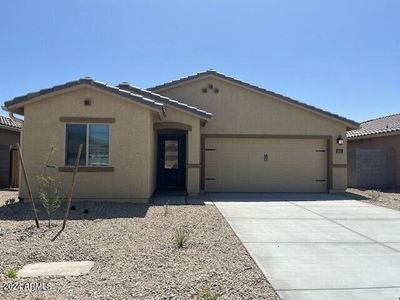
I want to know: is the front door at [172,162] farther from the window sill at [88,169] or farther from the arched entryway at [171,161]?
the window sill at [88,169]

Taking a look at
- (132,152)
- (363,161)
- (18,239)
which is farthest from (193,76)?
(18,239)

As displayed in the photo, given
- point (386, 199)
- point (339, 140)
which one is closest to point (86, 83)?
point (339, 140)

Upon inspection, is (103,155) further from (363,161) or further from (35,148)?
(363,161)

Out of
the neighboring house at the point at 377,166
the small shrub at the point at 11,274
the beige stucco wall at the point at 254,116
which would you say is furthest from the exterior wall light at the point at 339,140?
the small shrub at the point at 11,274

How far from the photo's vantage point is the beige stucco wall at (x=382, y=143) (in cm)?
1848

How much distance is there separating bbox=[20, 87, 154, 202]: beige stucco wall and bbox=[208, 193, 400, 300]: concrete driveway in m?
3.00

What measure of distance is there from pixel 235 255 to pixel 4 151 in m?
15.1

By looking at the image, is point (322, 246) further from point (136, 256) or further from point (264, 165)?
point (264, 165)

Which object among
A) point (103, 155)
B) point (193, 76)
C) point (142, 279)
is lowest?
point (142, 279)

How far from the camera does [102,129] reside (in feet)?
39.0

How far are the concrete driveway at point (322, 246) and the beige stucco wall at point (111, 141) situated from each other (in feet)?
9.83

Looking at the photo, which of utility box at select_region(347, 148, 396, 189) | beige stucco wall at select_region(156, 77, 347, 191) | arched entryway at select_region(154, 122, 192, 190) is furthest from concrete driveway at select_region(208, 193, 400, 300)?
utility box at select_region(347, 148, 396, 189)

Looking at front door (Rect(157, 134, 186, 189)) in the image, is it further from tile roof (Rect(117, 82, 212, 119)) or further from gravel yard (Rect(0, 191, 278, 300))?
gravel yard (Rect(0, 191, 278, 300))

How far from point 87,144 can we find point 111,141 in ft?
2.52
